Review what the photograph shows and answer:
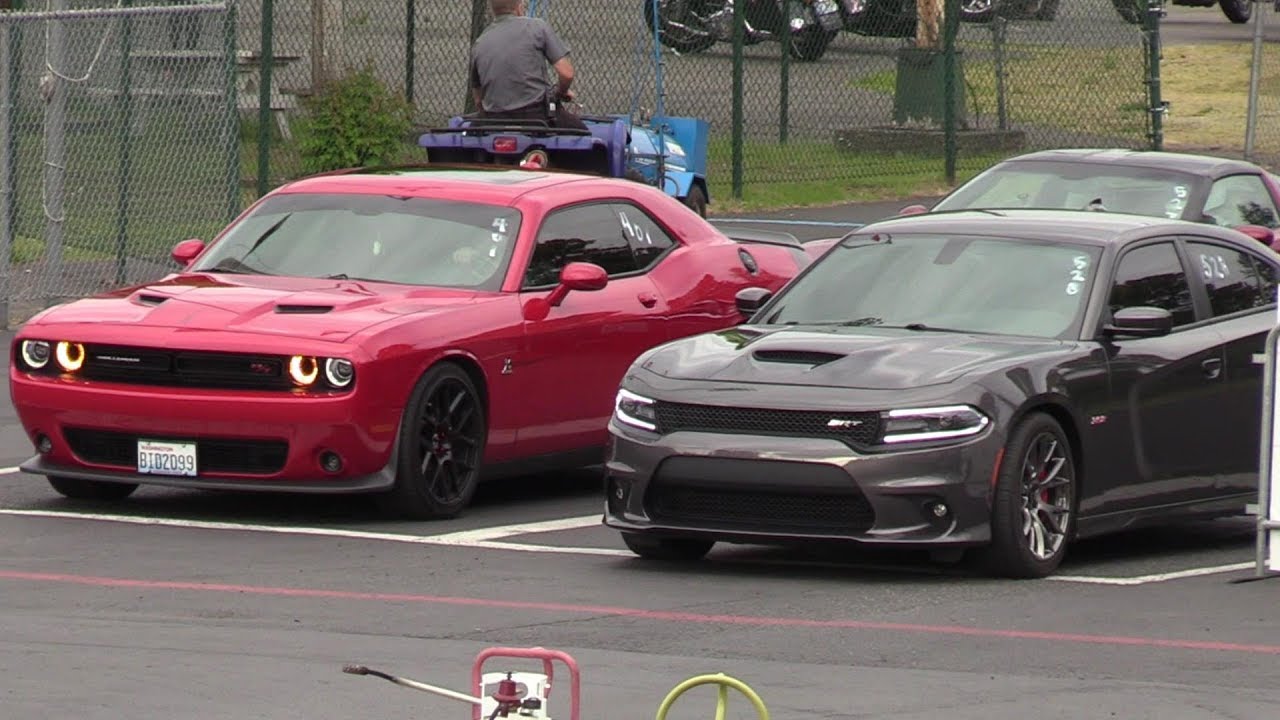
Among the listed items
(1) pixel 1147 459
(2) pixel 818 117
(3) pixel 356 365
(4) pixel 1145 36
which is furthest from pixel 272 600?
(4) pixel 1145 36

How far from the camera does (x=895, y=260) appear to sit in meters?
11.7

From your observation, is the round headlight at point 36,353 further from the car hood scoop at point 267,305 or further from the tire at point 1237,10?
the tire at point 1237,10

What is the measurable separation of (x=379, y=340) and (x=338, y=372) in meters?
A: 0.22

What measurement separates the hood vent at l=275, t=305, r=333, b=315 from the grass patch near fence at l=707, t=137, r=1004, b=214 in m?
14.5

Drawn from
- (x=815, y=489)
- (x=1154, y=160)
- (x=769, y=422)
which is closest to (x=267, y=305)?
(x=769, y=422)

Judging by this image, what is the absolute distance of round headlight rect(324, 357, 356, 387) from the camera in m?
→ 11.4

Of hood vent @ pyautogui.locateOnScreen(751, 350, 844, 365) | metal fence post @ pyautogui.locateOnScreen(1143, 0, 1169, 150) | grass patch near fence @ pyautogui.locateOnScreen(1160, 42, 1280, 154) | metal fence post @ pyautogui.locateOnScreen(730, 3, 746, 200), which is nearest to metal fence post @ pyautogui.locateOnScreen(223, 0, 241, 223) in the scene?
metal fence post @ pyautogui.locateOnScreen(730, 3, 746, 200)

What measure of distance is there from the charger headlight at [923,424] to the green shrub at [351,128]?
12589 millimetres

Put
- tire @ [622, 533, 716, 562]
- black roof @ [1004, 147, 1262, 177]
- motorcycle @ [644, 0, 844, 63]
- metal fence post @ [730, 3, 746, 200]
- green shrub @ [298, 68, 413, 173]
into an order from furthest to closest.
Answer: motorcycle @ [644, 0, 844, 63] < metal fence post @ [730, 3, 746, 200] < green shrub @ [298, 68, 413, 173] < black roof @ [1004, 147, 1262, 177] < tire @ [622, 533, 716, 562]

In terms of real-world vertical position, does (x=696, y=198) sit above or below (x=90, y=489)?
above

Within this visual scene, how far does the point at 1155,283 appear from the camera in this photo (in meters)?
11.6

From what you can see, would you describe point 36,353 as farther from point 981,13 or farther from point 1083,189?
point 981,13

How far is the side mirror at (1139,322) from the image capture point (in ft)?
35.9

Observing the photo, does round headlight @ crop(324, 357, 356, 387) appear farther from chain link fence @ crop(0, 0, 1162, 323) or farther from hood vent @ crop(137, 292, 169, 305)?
chain link fence @ crop(0, 0, 1162, 323)
